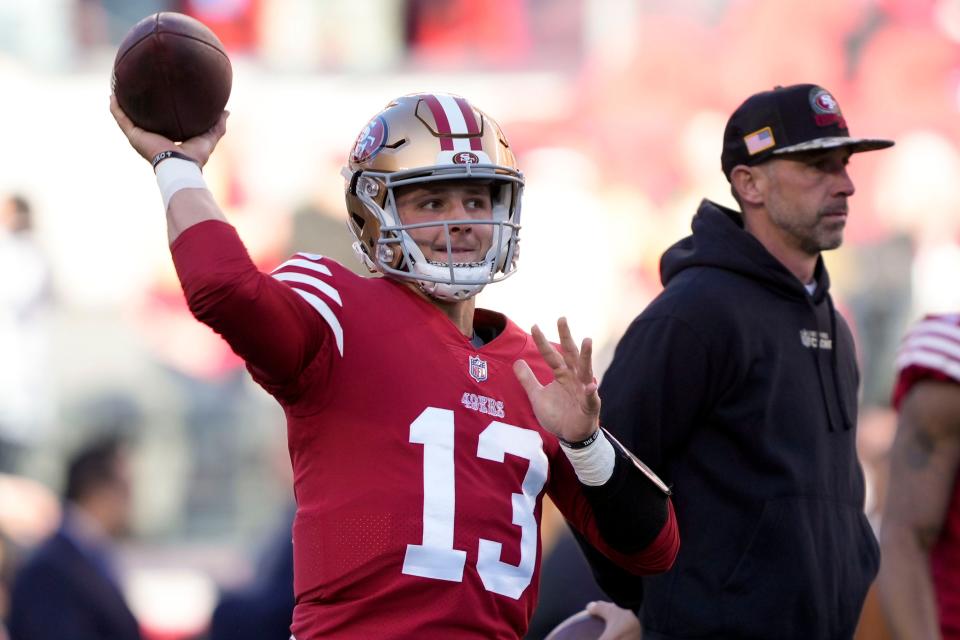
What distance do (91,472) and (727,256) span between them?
2.93 m

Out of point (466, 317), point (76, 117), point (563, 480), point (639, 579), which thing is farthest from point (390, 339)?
point (76, 117)

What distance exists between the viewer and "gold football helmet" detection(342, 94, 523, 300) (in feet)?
9.18

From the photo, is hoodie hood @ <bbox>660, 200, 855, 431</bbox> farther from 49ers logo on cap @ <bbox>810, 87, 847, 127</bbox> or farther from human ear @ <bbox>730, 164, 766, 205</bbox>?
49ers logo on cap @ <bbox>810, 87, 847, 127</bbox>

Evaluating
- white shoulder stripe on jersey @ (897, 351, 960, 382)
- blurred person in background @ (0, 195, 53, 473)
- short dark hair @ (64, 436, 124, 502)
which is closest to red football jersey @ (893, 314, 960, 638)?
white shoulder stripe on jersey @ (897, 351, 960, 382)

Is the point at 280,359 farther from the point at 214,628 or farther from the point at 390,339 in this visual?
the point at 214,628

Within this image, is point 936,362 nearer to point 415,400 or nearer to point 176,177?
point 415,400

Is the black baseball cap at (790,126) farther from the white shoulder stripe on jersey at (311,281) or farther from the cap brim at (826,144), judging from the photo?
the white shoulder stripe on jersey at (311,281)

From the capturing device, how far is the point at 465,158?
9.32 ft

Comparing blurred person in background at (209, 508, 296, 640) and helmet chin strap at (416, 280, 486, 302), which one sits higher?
helmet chin strap at (416, 280, 486, 302)

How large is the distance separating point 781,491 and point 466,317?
39.7 inches

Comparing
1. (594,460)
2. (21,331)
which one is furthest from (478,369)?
(21,331)

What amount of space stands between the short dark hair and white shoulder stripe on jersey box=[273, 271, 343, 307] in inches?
127

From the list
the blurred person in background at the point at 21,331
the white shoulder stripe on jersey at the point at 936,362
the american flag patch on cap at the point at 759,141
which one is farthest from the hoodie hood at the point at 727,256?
the blurred person in background at the point at 21,331

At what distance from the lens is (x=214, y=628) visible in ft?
17.0
